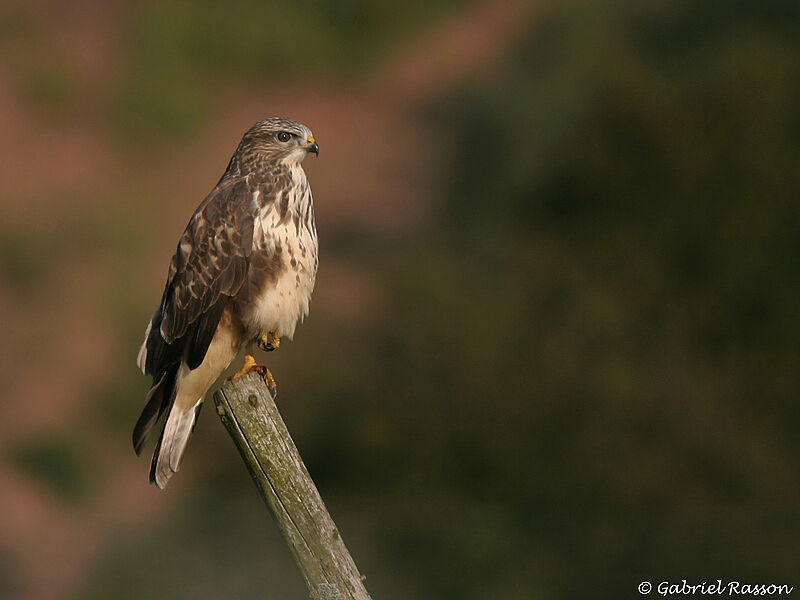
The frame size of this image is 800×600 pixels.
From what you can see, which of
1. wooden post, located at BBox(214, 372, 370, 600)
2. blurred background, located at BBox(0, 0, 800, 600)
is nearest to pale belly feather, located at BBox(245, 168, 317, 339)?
wooden post, located at BBox(214, 372, 370, 600)

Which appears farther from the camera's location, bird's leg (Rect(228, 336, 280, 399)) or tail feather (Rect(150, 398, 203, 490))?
bird's leg (Rect(228, 336, 280, 399))

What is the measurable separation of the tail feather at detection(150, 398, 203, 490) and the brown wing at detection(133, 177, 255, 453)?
0.20 ft

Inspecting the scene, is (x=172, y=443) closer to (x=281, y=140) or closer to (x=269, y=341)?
(x=269, y=341)

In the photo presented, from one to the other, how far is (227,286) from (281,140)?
0.67 metres

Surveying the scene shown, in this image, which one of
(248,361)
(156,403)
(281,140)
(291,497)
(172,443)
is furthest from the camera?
(281,140)

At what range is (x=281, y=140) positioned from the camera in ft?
17.3

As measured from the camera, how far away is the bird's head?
5238mm

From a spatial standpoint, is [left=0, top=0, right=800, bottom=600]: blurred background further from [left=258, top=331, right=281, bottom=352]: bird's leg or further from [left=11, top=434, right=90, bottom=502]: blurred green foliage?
[left=258, top=331, right=281, bottom=352]: bird's leg

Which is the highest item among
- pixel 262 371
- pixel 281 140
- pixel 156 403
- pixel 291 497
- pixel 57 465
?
pixel 57 465

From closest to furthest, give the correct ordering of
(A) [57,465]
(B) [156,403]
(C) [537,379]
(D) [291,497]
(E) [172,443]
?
(D) [291,497]
(E) [172,443]
(B) [156,403]
(C) [537,379]
(A) [57,465]

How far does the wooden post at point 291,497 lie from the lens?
3.90 metres

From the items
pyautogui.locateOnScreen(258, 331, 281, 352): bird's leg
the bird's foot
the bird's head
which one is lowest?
the bird's foot

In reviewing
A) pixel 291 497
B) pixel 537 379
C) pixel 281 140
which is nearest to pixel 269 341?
pixel 281 140

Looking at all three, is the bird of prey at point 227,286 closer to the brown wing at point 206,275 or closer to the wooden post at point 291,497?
the brown wing at point 206,275
